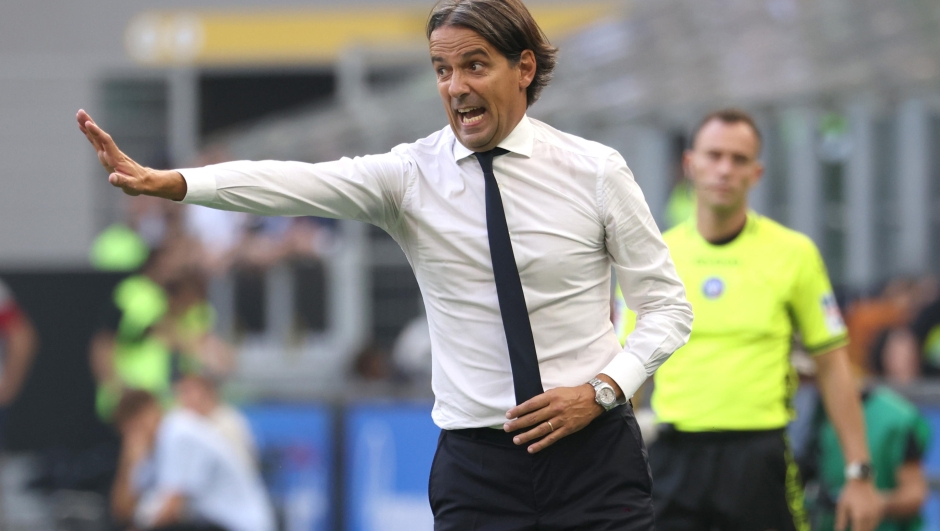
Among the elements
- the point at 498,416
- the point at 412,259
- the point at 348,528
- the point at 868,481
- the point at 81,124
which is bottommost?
the point at 348,528

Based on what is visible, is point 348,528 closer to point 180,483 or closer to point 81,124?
point 180,483

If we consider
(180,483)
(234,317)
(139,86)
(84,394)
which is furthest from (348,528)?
(139,86)

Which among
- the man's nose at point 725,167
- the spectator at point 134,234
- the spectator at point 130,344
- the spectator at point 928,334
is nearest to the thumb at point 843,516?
the man's nose at point 725,167

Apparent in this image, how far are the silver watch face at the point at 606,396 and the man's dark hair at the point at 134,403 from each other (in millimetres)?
5744

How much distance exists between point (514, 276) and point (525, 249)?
7 centimetres

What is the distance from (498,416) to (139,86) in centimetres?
1065

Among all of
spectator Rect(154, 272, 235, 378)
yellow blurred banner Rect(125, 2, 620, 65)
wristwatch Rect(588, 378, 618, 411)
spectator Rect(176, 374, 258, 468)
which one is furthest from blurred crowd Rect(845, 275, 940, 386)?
yellow blurred banner Rect(125, 2, 620, 65)

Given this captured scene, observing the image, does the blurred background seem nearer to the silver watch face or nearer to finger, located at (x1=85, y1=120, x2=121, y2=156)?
the silver watch face

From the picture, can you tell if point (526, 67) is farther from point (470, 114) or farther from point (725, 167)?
point (725, 167)

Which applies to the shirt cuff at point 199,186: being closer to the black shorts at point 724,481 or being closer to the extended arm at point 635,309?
the extended arm at point 635,309

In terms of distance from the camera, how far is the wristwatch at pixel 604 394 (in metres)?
3.22

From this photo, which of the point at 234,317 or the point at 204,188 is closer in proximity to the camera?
the point at 204,188

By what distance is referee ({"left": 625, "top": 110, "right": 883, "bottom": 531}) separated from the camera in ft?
15.5

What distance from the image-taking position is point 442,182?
10.9 feet
